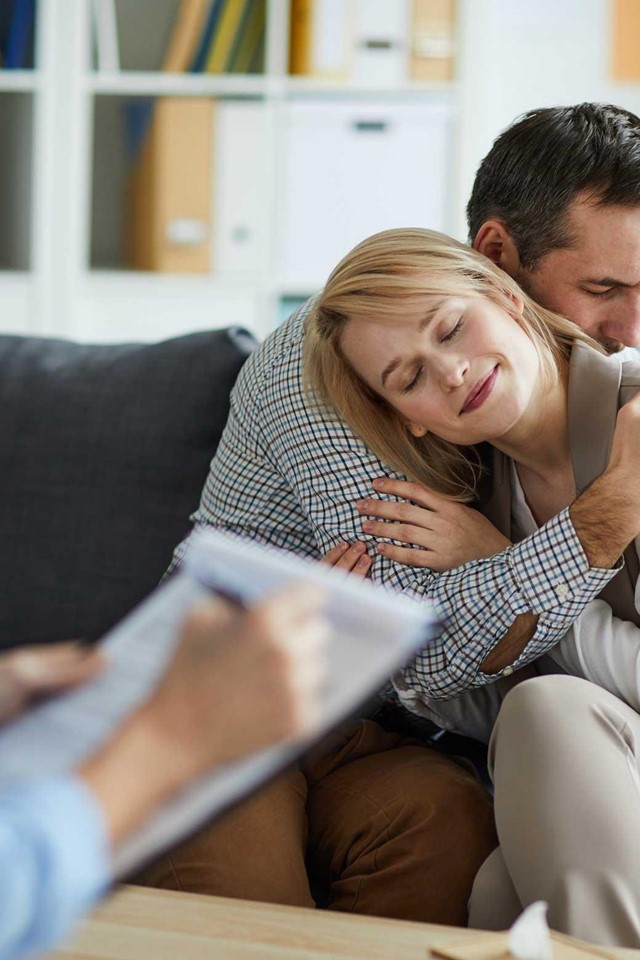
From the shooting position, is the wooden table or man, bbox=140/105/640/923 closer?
the wooden table

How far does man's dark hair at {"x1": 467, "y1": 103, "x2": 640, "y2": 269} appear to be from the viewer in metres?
1.50

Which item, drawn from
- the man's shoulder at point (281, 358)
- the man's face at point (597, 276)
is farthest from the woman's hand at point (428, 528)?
the man's face at point (597, 276)

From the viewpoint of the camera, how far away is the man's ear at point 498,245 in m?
1.58

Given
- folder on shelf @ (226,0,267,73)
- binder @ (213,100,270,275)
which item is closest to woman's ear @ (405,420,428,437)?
binder @ (213,100,270,275)

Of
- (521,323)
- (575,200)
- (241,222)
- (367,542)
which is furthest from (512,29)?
(367,542)

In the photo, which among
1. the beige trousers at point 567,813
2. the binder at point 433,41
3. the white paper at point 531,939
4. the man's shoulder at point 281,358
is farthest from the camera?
the binder at point 433,41

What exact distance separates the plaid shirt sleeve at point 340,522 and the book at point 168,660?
668mm

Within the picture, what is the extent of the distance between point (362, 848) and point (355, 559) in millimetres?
324

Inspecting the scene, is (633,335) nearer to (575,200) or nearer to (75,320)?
(575,200)

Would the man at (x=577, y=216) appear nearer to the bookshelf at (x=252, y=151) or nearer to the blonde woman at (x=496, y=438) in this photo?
the blonde woman at (x=496, y=438)

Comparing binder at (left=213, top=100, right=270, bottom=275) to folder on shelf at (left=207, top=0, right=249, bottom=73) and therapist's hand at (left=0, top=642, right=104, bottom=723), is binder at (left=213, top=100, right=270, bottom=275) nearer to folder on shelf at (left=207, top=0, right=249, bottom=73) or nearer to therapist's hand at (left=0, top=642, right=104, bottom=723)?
folder on shelf at (left=207, top=0, right=249, bottom=73)

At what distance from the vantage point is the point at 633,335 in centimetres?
155

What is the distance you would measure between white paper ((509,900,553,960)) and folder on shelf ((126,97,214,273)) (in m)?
2.44

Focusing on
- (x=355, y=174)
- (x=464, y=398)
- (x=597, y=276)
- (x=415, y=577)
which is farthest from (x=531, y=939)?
(x=355, y=174)
